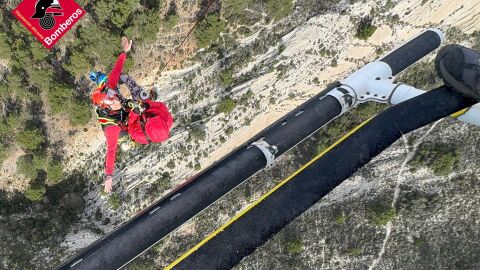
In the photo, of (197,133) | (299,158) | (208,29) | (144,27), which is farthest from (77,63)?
(299,158)

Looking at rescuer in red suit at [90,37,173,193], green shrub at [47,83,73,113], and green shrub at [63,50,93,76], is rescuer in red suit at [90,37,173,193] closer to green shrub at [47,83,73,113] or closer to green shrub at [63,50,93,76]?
green shrub at [63,50,93,76]

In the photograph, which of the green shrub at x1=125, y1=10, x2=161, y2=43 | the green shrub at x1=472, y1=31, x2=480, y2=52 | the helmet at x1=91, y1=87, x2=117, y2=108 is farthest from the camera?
the green shrub at x1=472, y1=31, x2=480, y2=52

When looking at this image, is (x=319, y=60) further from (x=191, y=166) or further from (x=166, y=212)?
(x=166, y=212)

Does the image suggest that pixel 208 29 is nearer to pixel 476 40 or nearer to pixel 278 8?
pixel 278 8

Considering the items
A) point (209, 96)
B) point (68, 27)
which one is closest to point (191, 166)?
point (209, 96)

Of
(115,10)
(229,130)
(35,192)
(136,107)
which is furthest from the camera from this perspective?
(229,130)

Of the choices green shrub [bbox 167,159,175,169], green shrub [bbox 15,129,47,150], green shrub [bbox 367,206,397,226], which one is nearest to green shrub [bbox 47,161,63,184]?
green shrub [bbox 15,129,47,150]

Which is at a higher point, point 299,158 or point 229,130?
point 229,130
